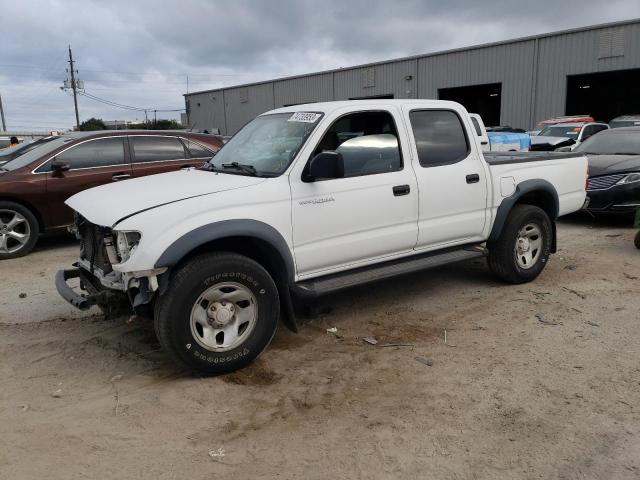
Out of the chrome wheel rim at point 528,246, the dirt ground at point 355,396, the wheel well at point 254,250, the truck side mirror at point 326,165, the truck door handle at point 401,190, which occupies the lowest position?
the dirt ground at point 355,396

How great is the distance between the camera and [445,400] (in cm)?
341

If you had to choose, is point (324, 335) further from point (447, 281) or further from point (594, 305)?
point (594, 305)

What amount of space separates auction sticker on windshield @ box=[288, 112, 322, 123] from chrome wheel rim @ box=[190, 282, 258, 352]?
4.98ft

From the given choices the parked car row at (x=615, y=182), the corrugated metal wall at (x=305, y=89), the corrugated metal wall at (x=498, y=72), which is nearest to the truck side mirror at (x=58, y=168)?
the parked car row at (x=615, y=182)

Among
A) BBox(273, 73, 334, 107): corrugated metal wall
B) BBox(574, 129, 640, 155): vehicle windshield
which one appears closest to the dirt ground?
BBox(574, 129, 640, 155): vehicle windshield

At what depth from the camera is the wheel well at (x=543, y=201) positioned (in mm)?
5797

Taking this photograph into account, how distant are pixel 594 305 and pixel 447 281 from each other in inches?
58.3

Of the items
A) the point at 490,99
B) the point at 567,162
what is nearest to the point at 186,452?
the point at 567,162

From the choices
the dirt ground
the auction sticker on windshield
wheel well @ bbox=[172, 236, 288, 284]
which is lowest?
the dirt ground

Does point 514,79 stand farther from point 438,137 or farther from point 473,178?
point 438,137

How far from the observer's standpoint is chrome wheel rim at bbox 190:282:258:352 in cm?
361

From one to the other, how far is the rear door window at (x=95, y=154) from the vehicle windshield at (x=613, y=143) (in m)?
8.08

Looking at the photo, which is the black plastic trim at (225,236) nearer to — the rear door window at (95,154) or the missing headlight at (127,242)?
the missing headlight at (127,242)

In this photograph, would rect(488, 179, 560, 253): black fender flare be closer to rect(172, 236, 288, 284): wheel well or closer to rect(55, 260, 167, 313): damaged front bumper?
rect(172, 236, 288, 284): wheel well
